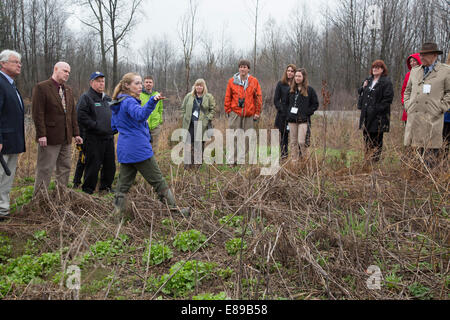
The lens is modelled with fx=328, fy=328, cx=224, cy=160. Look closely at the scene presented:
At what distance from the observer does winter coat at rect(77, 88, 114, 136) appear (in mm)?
5141

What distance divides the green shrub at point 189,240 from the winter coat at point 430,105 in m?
3.53

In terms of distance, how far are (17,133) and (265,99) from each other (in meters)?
12.0

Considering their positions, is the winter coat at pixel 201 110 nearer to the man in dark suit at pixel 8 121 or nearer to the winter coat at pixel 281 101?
the winter coat at pixel 281 101

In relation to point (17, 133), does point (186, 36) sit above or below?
above

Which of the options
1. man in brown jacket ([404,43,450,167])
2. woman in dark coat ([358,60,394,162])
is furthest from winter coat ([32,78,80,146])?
man in brown jacket ([404,43,450,167])

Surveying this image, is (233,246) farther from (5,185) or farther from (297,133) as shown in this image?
(297,133)

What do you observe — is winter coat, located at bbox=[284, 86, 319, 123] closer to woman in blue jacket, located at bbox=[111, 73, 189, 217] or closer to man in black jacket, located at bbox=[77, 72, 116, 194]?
woman in blue jacket, located at bbox=[111, 73, 189, 217]

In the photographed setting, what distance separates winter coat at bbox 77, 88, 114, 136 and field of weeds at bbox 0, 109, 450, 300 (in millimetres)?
1155

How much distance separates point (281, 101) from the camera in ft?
21.5

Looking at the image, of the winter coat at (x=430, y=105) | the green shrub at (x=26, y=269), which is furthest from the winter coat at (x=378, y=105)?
the green shrub at (x=26, y=269)

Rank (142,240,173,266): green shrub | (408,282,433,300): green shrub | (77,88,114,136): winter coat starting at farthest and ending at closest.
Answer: (77,88,114,136): winter coat < (142,240,173,266): green shrub < (408,282,433,300): green shrub

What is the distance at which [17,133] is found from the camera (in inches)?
162

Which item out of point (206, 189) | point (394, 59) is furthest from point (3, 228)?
point (394, 59)
